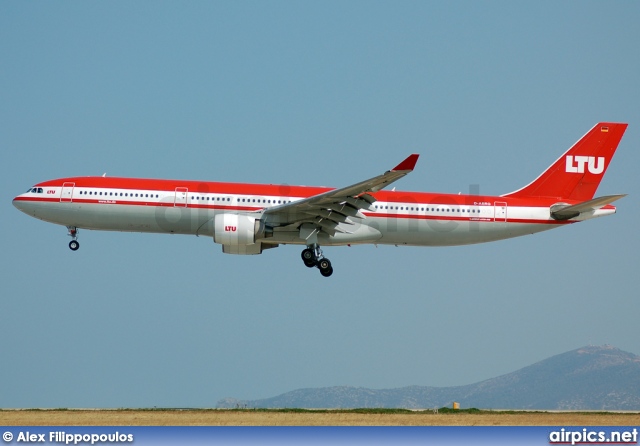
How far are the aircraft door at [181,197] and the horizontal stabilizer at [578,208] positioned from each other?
17749 millimetres

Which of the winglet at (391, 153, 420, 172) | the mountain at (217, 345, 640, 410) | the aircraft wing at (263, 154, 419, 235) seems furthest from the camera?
the mountain at (217, 345, 640, 410)

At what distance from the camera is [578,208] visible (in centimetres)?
4344

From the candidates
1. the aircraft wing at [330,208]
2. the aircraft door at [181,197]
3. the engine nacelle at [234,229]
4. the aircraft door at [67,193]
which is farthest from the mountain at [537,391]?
the engine nacelle at [234,229]

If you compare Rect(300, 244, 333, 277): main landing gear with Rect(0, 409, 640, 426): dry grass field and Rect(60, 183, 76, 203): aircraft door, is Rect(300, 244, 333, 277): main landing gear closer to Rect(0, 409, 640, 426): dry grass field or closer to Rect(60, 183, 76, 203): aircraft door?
Rect(0, 409, 640, 426): dry grass field

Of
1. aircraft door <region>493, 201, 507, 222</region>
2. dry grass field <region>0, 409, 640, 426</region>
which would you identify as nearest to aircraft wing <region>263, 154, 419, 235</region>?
aircraft door <region>493, 201, 507, 222</region>

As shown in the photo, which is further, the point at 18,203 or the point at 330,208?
the point at 18,203

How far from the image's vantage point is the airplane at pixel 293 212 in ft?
137

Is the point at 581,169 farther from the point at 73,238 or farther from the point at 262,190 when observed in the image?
the point at 73,238

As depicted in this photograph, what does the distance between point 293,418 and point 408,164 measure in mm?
11517

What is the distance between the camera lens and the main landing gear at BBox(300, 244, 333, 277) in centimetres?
4381

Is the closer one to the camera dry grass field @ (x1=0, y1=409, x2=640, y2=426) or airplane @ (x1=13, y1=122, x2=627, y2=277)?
dry grass field @ (x1=0, y1=409, x2=640, y2=426)

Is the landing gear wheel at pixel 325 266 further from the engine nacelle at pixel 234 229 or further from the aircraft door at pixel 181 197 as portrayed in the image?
the aircraft door at pixel 181 197

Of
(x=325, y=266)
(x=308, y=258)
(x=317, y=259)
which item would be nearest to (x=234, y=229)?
(x=308, y=258)

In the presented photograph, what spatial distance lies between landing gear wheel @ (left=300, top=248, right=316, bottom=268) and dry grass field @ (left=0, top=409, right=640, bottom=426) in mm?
10943
